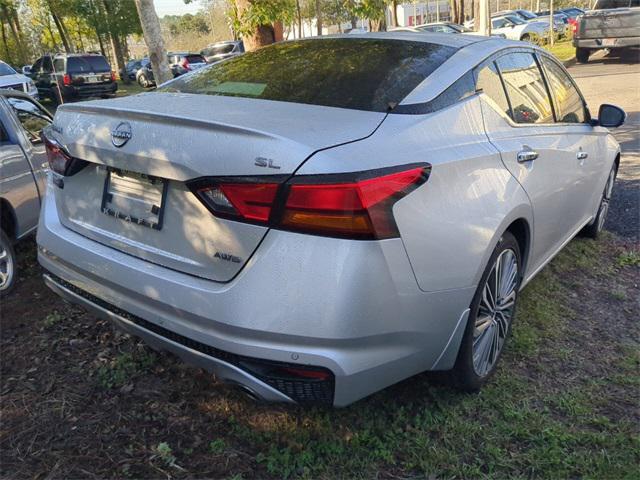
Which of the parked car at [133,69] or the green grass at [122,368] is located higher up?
the green grass at [122,368]

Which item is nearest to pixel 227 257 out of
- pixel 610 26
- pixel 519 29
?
pixel 610 26

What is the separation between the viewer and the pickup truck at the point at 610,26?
52.9 feet

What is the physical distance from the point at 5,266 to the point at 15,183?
68 centimetres

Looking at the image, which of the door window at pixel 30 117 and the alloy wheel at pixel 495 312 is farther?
the door window at pixel 30 117

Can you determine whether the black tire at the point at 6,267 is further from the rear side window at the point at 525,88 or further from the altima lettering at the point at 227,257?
the rear side window at the point at 525,88

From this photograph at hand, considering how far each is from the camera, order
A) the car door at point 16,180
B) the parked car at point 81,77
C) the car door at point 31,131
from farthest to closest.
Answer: the parked car at point 81,77
the car door at point 31,131
the car door at point 16,180

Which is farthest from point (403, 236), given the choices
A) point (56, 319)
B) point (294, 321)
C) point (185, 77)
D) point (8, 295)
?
point (8, 295)

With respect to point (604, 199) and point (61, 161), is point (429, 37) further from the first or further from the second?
point (604, 199)

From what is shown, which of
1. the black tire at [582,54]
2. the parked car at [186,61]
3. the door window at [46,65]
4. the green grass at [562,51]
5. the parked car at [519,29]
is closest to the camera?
the black tire at [582,54]

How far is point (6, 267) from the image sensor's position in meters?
4.02

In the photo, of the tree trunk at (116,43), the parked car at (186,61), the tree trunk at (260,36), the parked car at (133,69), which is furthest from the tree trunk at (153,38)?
the parked car at (133,69)

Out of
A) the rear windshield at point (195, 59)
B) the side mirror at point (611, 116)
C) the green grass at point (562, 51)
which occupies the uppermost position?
the side mirror at point (611, 116)

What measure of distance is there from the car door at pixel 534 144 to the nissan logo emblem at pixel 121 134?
63.0 inches

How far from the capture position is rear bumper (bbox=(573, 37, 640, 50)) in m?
16.2
